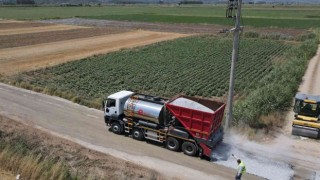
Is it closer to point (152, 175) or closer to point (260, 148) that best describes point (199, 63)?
point (260, 148)

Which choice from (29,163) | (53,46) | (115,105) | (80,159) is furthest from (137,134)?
(53,46)

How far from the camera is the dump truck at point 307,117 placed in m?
22.7

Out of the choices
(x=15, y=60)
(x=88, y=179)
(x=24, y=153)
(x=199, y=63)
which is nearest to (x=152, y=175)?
(x=88, y=179)

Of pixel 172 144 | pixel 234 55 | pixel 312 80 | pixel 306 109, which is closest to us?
pixel 172 144

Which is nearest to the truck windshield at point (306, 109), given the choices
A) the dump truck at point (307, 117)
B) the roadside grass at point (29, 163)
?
the dump truck at point (307, 117)

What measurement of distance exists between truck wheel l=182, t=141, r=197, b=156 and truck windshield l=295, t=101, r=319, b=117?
8566mm

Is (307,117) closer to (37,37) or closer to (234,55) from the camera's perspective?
(234,55)

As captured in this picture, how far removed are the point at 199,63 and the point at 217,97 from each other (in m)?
15.7

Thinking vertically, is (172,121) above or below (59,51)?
above

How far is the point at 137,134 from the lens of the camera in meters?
22.1

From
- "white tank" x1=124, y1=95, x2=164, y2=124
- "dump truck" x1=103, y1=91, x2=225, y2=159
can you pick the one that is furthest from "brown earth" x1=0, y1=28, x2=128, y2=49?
"white tank" x1=124, y1=95, x2=164, y2=124

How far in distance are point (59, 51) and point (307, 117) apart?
1716 inches

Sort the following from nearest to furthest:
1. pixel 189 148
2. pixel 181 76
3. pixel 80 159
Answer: pixel 80 159
pixel 189 148
pixel 181 76

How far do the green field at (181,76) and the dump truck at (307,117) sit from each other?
242 cm
